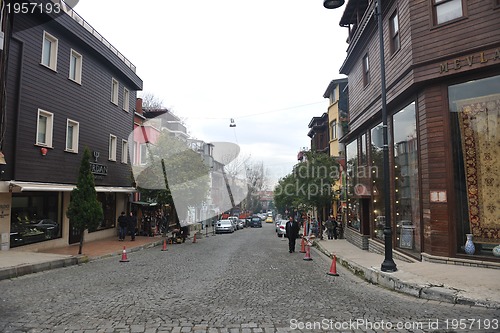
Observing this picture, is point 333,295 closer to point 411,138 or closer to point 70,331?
point 70,331

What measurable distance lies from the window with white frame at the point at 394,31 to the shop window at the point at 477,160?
315 cm

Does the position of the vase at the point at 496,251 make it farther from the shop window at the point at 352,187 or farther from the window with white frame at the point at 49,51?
the window with white frame at the point at 49,51

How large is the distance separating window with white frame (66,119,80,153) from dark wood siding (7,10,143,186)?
237mm

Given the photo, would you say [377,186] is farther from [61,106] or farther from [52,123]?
[61,106]

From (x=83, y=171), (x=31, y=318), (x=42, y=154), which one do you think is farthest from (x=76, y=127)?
(x=31, y=318)

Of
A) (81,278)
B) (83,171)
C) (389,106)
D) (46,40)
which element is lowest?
(81,278)

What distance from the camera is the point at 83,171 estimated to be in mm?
13977

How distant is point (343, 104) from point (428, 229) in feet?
57.0

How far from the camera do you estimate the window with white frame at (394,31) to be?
1243 cm

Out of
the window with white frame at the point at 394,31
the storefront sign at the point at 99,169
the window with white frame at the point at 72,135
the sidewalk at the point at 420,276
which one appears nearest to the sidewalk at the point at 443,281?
the sidewalk at the point at 420,276

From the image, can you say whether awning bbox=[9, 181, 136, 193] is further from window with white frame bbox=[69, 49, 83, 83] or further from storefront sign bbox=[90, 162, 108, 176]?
window with white frame bbox=[69, 49, 83, 83]

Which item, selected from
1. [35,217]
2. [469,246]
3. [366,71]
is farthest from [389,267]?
[35,217]

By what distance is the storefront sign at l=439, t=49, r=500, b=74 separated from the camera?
9284 millimetres

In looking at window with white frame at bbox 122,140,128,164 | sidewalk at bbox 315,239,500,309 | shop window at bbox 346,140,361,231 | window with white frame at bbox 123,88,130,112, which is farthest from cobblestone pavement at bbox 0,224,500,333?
window with white frame at bbox 123,88,130,112
